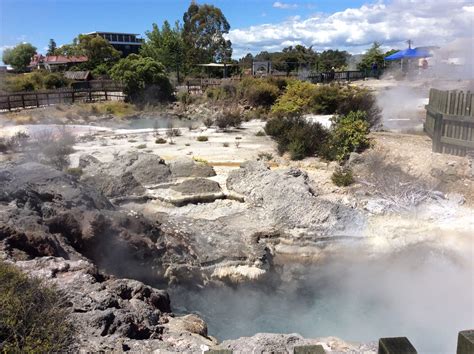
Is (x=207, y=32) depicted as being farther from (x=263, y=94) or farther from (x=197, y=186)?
(x=197, y=186)

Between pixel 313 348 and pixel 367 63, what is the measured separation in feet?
176

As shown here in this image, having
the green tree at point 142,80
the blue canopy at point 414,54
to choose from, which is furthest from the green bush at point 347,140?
the blue canopy at point 414,54

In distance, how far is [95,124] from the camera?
27.8 metres

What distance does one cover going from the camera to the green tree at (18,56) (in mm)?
58375

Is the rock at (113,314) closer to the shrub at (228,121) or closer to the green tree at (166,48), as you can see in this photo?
the shrub at (228,121)

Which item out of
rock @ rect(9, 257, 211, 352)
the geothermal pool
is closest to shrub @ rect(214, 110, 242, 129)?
the geothermal pool

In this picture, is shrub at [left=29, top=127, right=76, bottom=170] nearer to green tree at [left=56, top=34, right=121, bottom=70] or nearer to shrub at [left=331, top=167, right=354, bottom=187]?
shrub at [left=331, top=167, right=354, bottom=187]

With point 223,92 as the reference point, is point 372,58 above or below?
above

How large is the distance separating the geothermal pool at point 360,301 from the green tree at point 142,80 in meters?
28.2

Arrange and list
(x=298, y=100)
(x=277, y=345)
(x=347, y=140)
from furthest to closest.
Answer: (x=298, y=100)
(x=347, y=140)
(x=277, y=345)

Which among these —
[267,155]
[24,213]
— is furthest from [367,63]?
[24,213]

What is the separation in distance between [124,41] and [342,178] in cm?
9215

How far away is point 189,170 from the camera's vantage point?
47.0 ft

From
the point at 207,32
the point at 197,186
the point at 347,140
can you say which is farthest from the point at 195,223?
the point at 207,32
